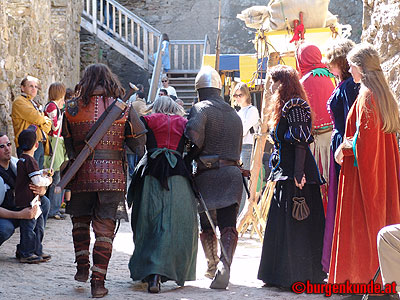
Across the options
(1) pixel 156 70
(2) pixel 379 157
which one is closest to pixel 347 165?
(2) pixel 379 157

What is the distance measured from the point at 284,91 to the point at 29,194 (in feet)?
7.49

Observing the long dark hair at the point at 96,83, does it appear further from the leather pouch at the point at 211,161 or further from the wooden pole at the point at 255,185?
the wooden pole at the point at 255,185

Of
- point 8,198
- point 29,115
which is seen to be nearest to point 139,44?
point 29,115

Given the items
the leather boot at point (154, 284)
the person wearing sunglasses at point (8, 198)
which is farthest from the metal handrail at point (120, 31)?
the leather boot at point (154, 284)

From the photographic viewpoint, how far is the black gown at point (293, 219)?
4824 mm

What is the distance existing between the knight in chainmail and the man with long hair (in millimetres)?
527

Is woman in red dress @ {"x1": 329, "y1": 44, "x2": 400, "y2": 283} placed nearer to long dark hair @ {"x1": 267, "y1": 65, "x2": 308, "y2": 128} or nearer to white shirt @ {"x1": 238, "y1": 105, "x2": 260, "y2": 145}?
long dark hair @ {"x1": 267, "y1": 65, "x2": 308, "y2": 128}

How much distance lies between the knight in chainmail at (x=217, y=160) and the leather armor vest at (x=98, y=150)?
0.57 metres

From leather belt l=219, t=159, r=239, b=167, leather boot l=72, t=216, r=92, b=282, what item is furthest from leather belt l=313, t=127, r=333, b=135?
leather boot l=72, t=216, r=92, b=282

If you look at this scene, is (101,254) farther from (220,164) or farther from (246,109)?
(246,109)

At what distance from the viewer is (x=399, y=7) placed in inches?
213

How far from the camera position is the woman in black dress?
483cm

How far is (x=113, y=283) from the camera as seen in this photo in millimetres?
5203

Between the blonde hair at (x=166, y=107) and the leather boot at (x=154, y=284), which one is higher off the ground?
the blonde hair at (x=166, y=107)
